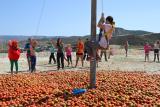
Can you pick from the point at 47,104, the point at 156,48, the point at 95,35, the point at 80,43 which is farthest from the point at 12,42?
the point at 156,48

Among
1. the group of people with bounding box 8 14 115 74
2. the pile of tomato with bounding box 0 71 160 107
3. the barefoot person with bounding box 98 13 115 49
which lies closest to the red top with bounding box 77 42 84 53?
the group of people with bounding box 8 14 115 74

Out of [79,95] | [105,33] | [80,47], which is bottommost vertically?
[79,95]

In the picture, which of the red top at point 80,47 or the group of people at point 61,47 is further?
the red top at point 80,47

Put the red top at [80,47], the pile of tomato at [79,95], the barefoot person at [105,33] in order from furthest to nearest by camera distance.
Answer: the red top at [80,47]
the barefoot person at [105,33]
the pile of tomato at [79,95]

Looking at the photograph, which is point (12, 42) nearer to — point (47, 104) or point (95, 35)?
point (95, 35)

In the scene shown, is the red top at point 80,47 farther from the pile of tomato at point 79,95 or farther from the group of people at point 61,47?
the pile of tomato at point 79,95

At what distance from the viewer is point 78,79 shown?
1469 centimetres

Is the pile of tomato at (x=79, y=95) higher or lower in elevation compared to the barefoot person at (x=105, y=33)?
lower

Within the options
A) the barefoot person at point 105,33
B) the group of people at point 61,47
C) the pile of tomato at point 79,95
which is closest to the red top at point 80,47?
the group of people at point 61,47

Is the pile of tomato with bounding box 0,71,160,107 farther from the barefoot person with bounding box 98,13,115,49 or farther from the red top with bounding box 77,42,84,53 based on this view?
the red top with bounding box 77,42,84,53

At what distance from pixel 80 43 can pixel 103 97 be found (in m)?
15.2

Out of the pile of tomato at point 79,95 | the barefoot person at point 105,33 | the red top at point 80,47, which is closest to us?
the pile of tomato at point 79,95

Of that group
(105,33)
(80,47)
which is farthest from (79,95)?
(80,47)

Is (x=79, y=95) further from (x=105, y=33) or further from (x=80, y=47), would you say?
(x=80, y=47)
